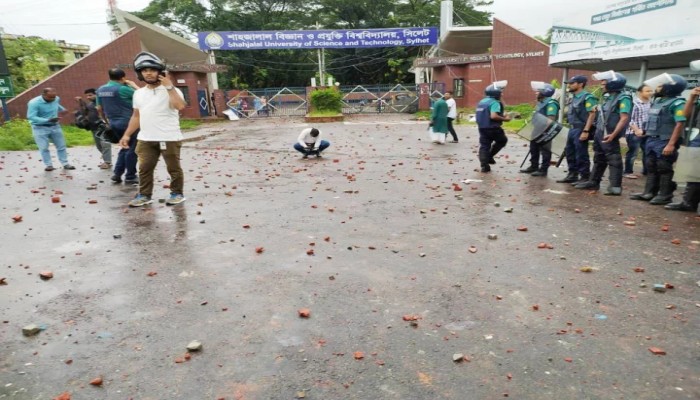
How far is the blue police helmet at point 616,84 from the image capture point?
6.45 meters

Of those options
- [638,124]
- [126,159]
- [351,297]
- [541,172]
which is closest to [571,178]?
[541,172]

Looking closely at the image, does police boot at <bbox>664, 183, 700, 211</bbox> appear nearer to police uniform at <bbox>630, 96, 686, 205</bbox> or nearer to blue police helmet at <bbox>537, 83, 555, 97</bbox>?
police uniform at <bbox>630, 96, 686, 205</bbox>

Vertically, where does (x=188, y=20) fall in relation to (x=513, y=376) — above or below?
above

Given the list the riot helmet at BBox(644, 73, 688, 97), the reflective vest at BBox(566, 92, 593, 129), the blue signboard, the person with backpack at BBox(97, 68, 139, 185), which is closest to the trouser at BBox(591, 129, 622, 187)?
the reflective vest at BBox(566, 92, 593, 129)

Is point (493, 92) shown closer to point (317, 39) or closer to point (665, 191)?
point (665, 191)

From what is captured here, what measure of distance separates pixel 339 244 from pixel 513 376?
2524mm

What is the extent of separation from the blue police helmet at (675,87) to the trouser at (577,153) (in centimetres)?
138

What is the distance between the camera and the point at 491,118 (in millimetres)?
8219

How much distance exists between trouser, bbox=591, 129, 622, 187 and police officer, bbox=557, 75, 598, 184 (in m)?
0.27

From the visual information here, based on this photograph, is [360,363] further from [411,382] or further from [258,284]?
[258,284]

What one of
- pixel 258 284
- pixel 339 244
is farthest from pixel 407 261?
pixel 258 284

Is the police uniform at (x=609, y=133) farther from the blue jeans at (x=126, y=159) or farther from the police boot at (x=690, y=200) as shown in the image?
the blue jeans at (x=126, y=159)

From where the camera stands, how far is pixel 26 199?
684 centimetres

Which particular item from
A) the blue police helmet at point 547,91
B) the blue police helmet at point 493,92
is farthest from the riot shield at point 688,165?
the blue police helmet at point 493,92
